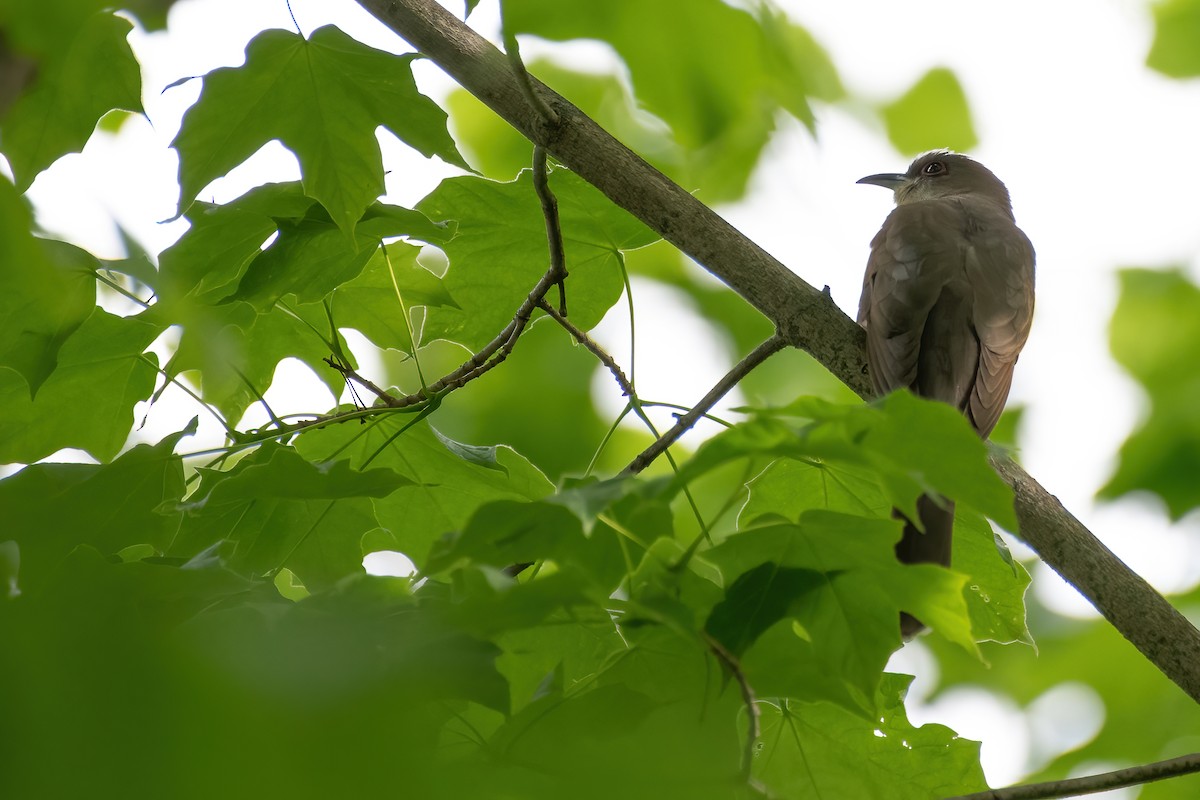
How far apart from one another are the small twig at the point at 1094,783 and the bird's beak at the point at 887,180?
15.0 ft

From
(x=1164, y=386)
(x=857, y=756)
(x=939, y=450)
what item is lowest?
(x=857, y=756)

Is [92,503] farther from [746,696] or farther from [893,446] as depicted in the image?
[893,446]

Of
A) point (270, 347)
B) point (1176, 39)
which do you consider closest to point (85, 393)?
point (270, 347)

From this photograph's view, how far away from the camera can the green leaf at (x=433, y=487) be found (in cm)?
224

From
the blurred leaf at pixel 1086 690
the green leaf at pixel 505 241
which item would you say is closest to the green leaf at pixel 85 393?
the green leaf at pixel 505 241

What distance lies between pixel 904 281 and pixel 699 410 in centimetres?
153

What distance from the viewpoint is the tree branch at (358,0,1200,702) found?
90.0 inches

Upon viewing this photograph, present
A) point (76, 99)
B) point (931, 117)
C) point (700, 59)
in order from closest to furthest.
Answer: point (700, 59) → point (76, 99) → point (931, 117)

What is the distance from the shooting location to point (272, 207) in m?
2.20

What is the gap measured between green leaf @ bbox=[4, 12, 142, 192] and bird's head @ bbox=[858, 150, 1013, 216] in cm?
427

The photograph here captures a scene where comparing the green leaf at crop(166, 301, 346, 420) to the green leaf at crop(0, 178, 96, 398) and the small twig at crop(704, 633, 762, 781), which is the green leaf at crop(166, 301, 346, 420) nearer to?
the green leaf at crop(0, 178, 96, 398)

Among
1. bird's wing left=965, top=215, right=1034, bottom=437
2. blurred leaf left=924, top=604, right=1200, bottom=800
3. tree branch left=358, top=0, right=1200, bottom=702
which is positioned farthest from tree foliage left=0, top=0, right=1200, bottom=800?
blurred leaf left=924, top=604, right=1200, bottom=800

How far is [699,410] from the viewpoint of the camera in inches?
91.7

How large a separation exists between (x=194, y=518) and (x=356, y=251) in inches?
22.7
